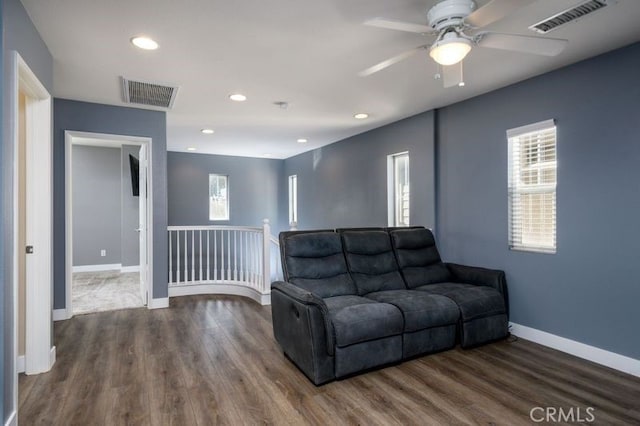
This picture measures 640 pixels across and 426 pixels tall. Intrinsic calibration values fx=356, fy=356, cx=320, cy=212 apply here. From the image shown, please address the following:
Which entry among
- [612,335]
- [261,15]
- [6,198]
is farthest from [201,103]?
[612,335]

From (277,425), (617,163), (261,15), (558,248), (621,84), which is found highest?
(261,15)

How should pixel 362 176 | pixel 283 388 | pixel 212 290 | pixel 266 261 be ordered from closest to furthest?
pixel 283 388
pixel 266 261
pixel 212 290
pixel 362 176

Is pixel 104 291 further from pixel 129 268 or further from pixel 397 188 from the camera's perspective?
pixel 397 188

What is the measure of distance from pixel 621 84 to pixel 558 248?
1393mm

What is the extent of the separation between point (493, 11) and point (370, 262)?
2.38 m

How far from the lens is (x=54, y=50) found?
9.05 feet

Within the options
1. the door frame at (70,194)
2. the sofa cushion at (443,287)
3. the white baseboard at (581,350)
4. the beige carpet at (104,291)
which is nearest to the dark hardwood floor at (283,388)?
the white baseboard at (581,350)

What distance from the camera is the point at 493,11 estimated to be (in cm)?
171

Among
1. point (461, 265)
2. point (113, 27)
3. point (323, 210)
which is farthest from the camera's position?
point (323, 210)

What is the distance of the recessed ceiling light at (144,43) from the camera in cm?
258

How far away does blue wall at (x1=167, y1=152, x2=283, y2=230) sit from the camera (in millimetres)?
7570

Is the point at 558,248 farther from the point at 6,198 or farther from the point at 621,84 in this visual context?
the point at 6,198

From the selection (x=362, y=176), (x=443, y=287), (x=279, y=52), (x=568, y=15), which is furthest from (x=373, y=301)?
(x=362, y=176)

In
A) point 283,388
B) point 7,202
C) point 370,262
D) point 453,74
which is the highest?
point 453,74
